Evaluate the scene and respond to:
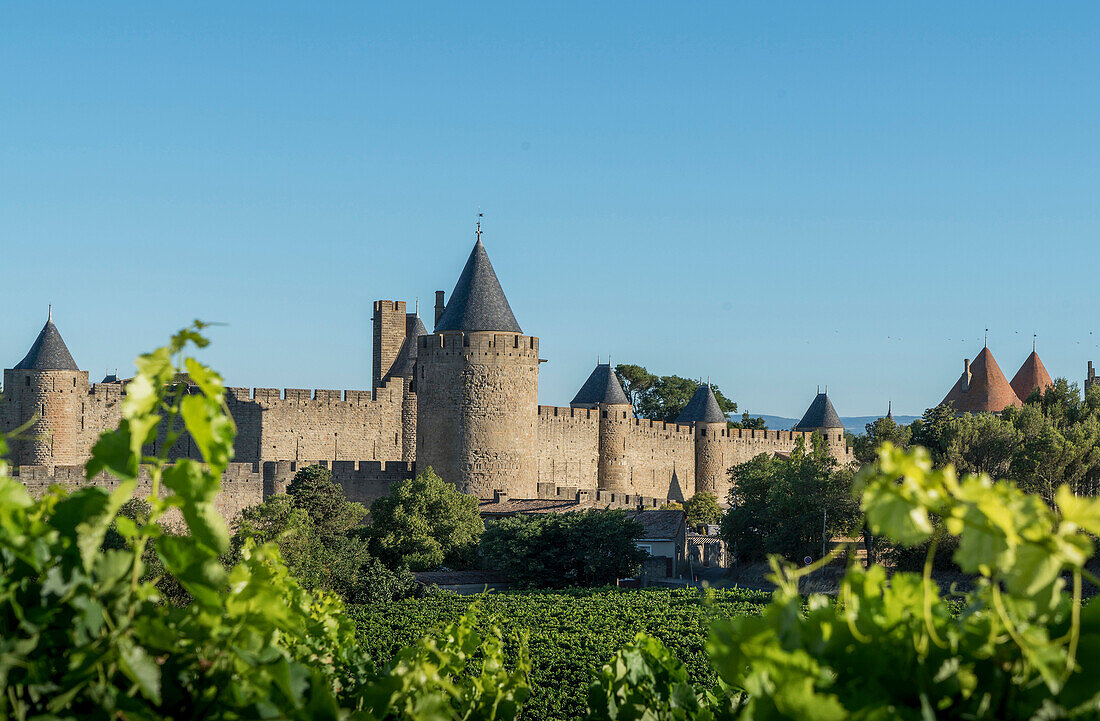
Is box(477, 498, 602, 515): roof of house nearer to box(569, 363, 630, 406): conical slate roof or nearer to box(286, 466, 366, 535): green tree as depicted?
box(286, 466, 366, 535): green tree

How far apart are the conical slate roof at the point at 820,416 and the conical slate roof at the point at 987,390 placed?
6250 mm

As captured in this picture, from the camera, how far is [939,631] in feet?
8.07

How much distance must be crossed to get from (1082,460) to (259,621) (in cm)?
3597

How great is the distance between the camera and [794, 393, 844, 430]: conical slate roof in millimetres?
52531

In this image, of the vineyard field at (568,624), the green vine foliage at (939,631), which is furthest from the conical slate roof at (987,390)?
the green vine foliage at (939,631)

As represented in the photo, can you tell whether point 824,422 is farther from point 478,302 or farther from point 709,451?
point 478,302

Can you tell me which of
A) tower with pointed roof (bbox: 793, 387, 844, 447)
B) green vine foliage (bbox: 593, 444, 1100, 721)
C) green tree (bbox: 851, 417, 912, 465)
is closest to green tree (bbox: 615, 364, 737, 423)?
tower with pointed roof (bbox: 793, 387, 844, 447)

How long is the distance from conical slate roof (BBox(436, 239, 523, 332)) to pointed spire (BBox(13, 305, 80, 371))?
1163 centimetres

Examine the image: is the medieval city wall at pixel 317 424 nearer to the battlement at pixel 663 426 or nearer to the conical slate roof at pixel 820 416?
the battlement at pixel 663 426

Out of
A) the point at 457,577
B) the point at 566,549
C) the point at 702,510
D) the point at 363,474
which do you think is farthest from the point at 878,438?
the point at 363,474

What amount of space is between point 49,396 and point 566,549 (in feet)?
54.9

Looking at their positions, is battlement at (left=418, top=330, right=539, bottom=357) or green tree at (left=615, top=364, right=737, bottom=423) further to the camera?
green tree at (left=615, top=364, right=737, bottom=423)

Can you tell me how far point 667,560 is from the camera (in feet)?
112

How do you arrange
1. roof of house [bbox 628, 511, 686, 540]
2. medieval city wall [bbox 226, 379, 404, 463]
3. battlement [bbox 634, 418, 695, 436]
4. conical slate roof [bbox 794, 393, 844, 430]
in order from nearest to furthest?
roof of house [bbox 628, 511, 686, 540]
medieval city wall [bbox 226, 379, 404, 463]
battlement [bbox 634, 418, 695, 436]
conical slate roof [bbox 794, 393, 844, 430]
